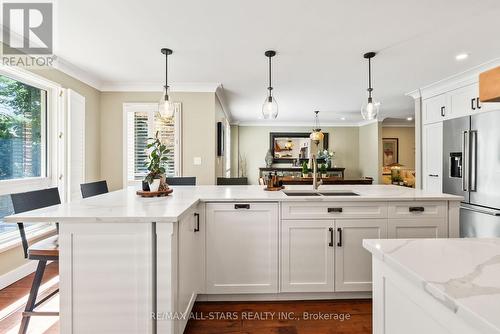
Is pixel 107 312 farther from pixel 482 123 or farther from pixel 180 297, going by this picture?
pixel 482 123

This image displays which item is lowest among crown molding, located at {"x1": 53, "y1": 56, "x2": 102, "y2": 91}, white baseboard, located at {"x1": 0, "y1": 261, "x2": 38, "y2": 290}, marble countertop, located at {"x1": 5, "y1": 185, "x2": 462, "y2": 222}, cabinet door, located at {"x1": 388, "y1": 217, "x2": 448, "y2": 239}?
white baseboard, located at {"x1": 0, "y1": 261, "x2": 38, "y2": 290}

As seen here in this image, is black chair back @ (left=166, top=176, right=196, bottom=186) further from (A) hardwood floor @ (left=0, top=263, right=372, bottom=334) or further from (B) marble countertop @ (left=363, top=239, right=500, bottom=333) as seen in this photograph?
(B) marble countertop @ (left=363, top=239, right=500, bottom=333)

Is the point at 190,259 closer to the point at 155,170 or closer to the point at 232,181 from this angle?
the point at 155,170

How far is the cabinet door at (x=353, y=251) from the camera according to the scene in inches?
84.0

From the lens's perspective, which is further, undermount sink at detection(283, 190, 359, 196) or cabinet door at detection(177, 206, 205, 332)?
undermount sink at detection(283, 190, 359, 196)

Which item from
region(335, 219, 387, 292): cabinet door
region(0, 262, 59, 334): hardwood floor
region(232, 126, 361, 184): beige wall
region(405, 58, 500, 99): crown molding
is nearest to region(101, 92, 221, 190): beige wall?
region(0, 262, 59, 334): hardwood floor

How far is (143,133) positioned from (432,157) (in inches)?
Result: 179

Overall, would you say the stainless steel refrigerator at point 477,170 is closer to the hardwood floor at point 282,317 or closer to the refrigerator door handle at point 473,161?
the refrigerator door handle at point 473,161

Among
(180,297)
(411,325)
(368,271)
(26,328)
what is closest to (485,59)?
(368,271)

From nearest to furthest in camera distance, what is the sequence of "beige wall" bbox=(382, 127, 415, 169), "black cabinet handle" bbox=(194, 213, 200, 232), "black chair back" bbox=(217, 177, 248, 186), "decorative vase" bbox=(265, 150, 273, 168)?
1. "black cabinet handle" bbox=(194, 213, 200, 232)
2. "black chair back" bbox=(217, 177, 248, 186)
3. "decorative vase" bbox=(265, 150, 273, 168)
4. "beige wall" bbox=(382, 127, 415, 169)

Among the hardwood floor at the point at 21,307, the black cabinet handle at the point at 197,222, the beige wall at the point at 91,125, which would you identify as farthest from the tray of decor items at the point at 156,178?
the beige wall at the point at 91,125

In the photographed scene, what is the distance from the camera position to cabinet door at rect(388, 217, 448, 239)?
2.14 meters

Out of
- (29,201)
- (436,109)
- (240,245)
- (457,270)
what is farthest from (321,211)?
(436,109)

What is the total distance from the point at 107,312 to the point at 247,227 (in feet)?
3.46
